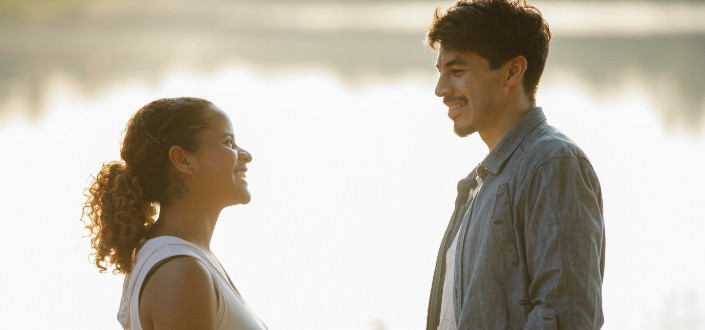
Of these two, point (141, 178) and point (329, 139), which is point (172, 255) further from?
point (329, 139)

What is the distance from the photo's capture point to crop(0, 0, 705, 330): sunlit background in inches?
Result: 192

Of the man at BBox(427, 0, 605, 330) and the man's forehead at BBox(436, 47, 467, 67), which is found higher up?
the man's forehead at BBox(436, 47, 467, 67)

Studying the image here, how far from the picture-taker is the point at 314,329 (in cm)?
452

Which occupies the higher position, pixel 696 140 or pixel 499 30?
pixel 499 30

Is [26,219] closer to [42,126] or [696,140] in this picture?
[42,126]

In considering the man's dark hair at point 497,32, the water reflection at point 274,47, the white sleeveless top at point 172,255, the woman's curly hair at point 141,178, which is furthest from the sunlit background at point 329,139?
the man's dark hair at point 497,32

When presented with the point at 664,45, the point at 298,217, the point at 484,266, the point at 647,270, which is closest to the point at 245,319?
the point at 484,266

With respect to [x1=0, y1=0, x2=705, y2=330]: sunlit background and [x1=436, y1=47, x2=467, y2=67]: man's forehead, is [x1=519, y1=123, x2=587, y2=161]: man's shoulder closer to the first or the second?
[x1=436, y1=47, x2=467, y2=67]: man's forehead

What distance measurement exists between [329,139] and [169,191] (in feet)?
18.4

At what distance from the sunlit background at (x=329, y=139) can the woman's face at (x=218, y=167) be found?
28cm

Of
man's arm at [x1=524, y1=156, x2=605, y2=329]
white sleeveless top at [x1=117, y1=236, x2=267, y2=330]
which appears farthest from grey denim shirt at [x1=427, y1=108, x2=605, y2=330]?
white sleeveless top at [x1=117, y1=236, x2=267, y2=330]

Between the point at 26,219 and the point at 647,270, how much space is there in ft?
10.4

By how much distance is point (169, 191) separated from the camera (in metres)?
1.76

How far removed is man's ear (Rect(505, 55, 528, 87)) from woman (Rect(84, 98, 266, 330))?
1.59 feet
